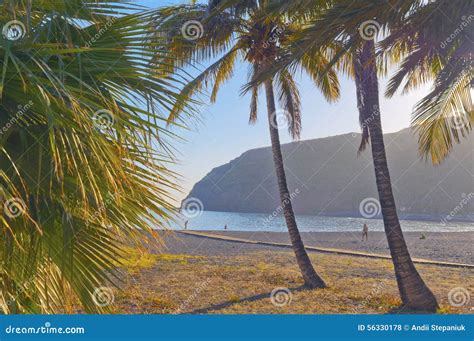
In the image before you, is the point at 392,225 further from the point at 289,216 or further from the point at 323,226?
the point at 323,226

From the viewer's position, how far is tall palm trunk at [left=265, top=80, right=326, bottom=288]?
9.41 metres

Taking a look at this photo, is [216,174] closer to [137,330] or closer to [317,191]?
[317,191]

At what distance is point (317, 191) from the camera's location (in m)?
104

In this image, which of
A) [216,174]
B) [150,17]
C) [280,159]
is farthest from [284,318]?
[216,174]

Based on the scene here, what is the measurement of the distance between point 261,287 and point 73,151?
26.0 feet

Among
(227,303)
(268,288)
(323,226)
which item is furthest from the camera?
(323,226)

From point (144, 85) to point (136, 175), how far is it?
507 mm

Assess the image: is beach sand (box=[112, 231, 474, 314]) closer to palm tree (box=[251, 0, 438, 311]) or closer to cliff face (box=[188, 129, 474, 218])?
palm tree (box=[251, 0, 438, 311])

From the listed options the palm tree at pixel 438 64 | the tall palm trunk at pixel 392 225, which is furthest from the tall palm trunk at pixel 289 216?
the palm tree at pixel 438 64

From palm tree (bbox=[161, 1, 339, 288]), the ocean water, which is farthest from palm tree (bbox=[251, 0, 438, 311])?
the ocean water

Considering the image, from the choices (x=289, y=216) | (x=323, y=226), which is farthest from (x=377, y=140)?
(x=323, y=226)

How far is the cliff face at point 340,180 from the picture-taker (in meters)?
78.8

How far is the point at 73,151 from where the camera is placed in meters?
1.81

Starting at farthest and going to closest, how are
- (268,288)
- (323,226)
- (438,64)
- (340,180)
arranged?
(340,180)
(323,226)
(268,288)
(438,64)
